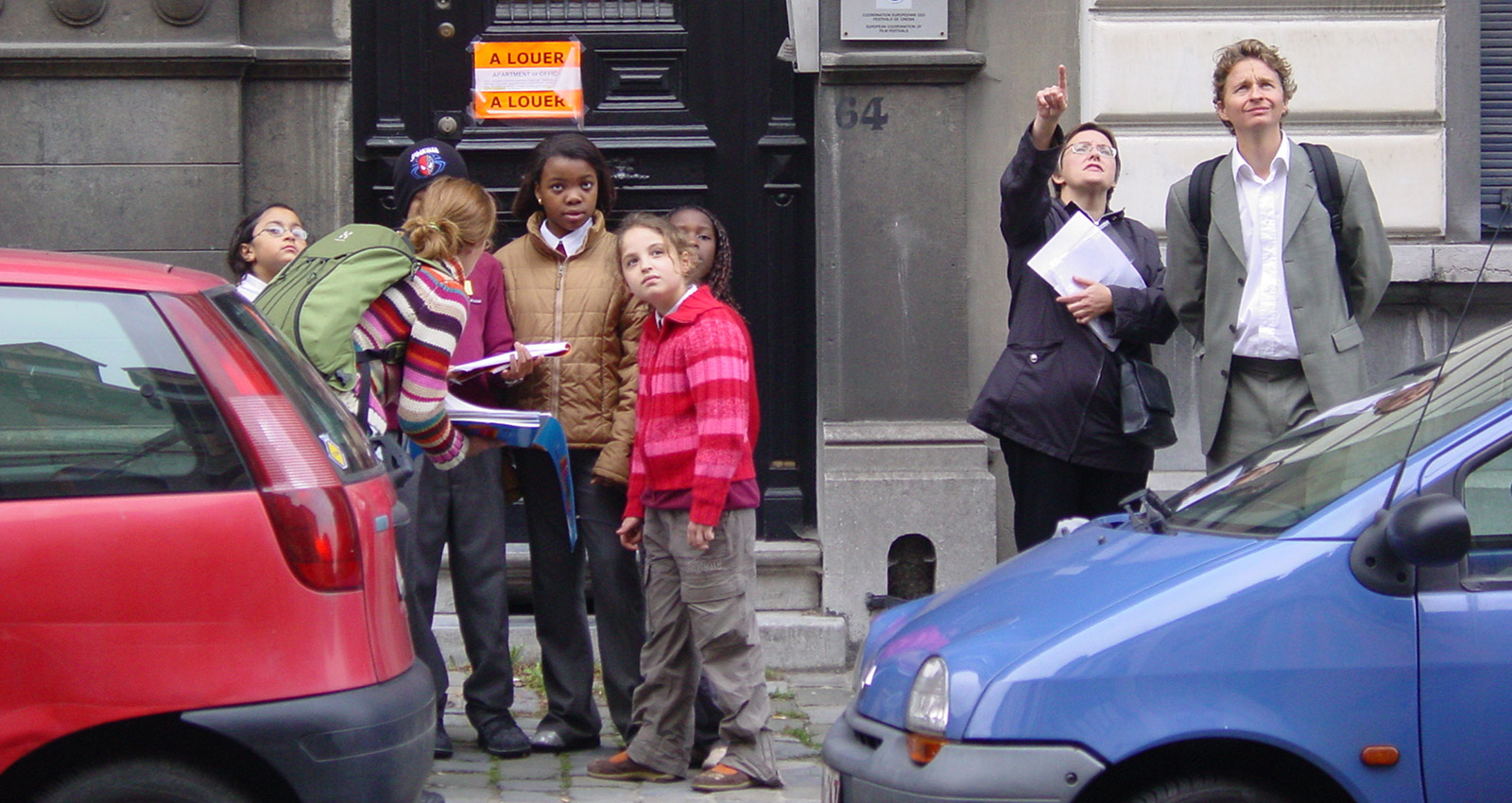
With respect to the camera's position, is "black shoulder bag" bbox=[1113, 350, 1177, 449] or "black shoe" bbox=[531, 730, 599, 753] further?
"black shoe" bbox=[531, 730, 599, 753]

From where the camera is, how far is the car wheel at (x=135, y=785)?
10.8 ft

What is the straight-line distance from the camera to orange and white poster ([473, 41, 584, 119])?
696 centimetres

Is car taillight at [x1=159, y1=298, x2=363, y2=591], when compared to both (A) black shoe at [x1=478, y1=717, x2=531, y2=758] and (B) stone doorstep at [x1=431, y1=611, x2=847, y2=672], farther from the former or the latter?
(B) stone doorstep at [x1=431, y1=611, x2=847, y2=672]

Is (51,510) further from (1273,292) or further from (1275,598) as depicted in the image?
(1273,292)

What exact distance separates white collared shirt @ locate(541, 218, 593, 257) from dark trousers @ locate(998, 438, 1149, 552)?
4.85 ft

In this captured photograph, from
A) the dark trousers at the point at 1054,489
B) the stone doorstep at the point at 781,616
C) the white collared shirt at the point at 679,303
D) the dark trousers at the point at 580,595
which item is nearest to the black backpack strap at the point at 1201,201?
the dark trousers at the point at 1054,489

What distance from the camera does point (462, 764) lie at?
5.31m

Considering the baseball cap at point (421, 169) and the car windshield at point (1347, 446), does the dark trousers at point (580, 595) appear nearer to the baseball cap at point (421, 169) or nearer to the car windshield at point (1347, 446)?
the baseball cap at point (421, 169)

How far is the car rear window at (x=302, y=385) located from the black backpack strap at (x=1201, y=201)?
2720mm

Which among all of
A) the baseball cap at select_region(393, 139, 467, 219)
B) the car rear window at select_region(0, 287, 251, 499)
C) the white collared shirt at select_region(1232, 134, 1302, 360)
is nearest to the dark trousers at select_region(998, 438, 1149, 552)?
the white collared shirt at select_region(1232, 134, 1302, 360)

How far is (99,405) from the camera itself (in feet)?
10.9

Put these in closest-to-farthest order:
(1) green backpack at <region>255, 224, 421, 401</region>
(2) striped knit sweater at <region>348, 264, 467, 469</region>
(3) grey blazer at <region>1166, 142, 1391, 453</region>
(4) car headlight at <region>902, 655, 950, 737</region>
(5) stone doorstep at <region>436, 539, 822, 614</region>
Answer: (4) car headlight at <region>902, 655, 950, 737</region>, (1) green backpack at <region>255, 224, 421, 401</region>, (2) striped knit sweater at <region>348, 264, 467, 469</region>, (3) grey blazer at <region>1166, 142, 1391, 453</region>, (5) stone doorstep at <region>436, 539, 822, 614</region>

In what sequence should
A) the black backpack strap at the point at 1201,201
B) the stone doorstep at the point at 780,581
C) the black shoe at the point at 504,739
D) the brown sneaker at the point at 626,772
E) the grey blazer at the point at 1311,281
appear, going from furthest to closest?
the stone doorstep at the point at 780,581 < the black shoe at the point at 504,739 < the black backpack strap at the point at 1201,201 < the brown sneaker at the point at 626,772 < the grey blazer at the point at 1311,281

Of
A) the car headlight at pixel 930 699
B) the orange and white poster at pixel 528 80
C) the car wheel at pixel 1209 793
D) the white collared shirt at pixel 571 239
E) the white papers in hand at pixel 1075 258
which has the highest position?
the orange and white poster at pixel 528 80
